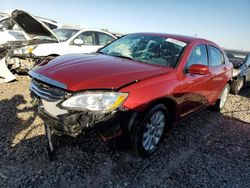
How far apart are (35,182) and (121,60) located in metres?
2.02

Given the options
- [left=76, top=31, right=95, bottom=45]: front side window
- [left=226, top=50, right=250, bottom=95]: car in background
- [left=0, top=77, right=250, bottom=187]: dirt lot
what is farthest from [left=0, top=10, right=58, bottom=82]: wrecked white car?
[left=226, top=50, right=250, bottom=95]: car in background

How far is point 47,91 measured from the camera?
2945mm

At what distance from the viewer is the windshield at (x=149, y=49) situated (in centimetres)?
379

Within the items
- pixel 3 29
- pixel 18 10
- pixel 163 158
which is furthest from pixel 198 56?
pixel 3 29

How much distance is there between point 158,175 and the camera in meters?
3.08

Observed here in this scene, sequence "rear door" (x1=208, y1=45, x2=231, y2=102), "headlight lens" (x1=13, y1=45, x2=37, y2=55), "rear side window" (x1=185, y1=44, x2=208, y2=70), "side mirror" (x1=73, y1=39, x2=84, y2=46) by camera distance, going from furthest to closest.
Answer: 1. "side mirror" (x1=73, y1=39, x2=84, y2=46)
2. "headlight lens" (x1=13, y1=45, x2=37, y2=55)
3. "rear door" (x1=208, y1=45, x2=231, y2=102)
4. "rear side window" (x1=185, y1=44, x2=208, y2=70)

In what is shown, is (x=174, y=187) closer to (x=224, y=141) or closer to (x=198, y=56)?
(x=224, y=141)

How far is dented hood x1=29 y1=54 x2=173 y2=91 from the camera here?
9.20ft

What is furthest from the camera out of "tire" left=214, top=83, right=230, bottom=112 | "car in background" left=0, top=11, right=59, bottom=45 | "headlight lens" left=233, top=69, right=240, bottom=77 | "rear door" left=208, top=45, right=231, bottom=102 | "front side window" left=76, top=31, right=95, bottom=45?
"front side window" left=76, top=31, right=95, bottom=45

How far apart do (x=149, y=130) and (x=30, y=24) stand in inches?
190

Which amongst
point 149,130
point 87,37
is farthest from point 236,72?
point 149,130

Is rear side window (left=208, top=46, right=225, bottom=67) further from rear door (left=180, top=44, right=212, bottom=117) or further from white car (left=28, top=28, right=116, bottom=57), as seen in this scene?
white car (left=28, top=28, right=116, bottom=57)

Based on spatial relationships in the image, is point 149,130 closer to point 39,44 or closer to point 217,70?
point 217,70

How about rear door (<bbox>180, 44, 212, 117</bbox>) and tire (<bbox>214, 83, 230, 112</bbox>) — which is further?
tire (<bbox>214, 83, 230, 112</bbox>)
